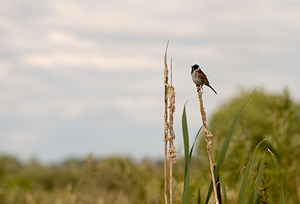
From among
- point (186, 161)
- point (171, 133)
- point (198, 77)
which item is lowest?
point (186, 161)

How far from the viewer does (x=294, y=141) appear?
472 centimetres

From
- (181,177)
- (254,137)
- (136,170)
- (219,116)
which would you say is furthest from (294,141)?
(219,116)

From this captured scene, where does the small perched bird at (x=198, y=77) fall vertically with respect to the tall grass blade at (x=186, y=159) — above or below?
above

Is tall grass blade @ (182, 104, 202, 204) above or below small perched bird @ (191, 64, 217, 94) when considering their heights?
below

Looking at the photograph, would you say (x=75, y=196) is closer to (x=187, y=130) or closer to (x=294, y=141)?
(x=294, y=141)

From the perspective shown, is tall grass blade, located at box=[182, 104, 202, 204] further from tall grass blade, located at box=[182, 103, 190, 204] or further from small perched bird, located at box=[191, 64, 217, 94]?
small perched bird, located at box=[191, 64, 217, 94]

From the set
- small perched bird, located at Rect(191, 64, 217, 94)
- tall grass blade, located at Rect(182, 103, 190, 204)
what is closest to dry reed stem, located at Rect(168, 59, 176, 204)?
tall grass blade, located at Rect(182, 103, 190, 204)

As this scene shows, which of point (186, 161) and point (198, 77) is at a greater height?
point (198, 77)

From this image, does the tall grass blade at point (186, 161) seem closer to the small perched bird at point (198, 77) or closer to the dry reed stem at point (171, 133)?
the dry reed stem at point (171, 133)

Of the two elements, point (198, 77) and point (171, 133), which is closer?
point (171, 133)

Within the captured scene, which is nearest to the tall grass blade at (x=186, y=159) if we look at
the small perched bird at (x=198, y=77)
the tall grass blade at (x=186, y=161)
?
the tall grass blade at (x=186, y=161)

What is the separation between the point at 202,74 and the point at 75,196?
308cm

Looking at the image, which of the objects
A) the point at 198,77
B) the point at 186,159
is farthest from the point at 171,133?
the point at 198,77

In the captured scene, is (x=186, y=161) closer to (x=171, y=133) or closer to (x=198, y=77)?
(x=171, y=133)
